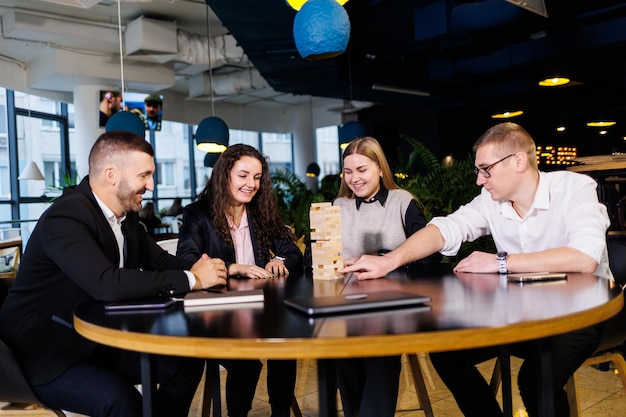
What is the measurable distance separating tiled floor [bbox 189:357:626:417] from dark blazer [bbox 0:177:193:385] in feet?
4.15

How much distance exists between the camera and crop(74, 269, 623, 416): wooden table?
45.9 inches

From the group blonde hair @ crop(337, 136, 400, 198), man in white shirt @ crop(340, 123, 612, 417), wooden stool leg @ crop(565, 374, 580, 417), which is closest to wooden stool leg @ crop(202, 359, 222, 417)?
man in white shirt @ crop(340, 123, 612, 417)

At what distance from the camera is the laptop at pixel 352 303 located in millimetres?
1390

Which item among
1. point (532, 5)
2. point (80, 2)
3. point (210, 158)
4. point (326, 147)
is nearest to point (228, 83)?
point (210, 158)

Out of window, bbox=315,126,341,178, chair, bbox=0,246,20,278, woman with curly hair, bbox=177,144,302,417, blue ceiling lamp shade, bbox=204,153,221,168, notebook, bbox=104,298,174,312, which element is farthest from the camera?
window, bbox=315,126,341,178

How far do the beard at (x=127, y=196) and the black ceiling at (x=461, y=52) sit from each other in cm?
397


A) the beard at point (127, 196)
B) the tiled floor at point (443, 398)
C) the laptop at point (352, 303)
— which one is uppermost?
the beard at point (127, 196)

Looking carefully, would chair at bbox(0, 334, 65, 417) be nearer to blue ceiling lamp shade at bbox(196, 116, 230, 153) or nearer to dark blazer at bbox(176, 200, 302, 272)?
dark blazer at bbox(176, 200, 302, 272)

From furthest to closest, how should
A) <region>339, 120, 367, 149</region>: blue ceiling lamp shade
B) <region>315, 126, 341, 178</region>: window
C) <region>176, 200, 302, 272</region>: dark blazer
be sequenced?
<region>315, 126, 341, 178</region>: window
<region>339, 120, 367, 149</region>: blue ceiling lamp shade
<region>176, 200, 302, 272</region>: dark blazer

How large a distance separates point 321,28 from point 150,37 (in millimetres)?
6458

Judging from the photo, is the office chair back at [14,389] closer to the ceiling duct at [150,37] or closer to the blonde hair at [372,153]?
the blonde hair at [372,153]

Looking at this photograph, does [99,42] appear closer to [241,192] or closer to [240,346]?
[241,192]

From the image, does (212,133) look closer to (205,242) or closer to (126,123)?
(126,123)

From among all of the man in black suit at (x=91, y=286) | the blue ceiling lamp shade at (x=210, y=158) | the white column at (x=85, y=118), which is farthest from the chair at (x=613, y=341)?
→ the white column at (x=85, y=118)
